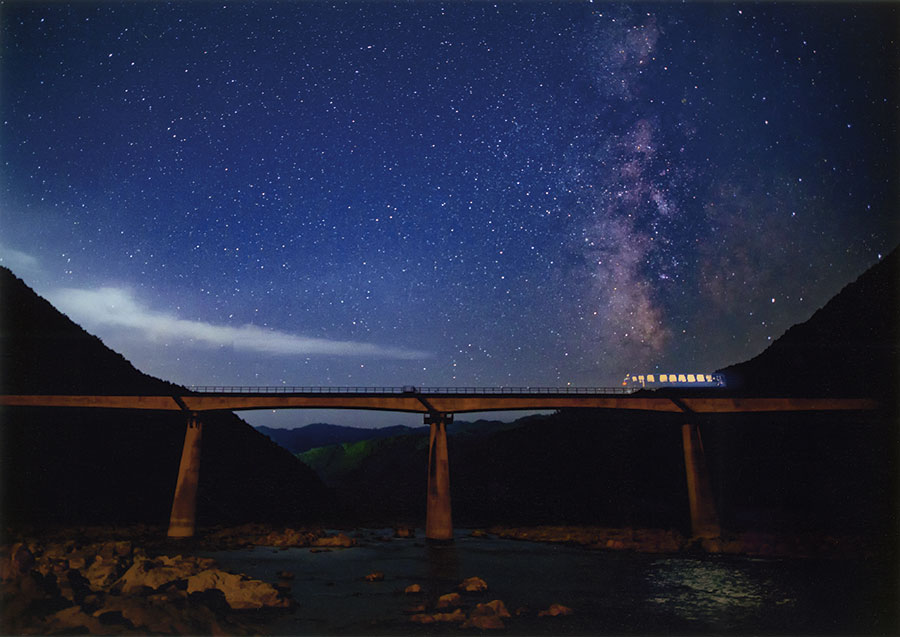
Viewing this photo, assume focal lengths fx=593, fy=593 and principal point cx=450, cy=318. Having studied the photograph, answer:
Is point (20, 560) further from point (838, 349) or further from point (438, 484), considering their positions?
point (838, 349)

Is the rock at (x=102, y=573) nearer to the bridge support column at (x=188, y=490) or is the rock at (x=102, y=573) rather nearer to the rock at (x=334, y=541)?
the rock at (x=334, y=541)

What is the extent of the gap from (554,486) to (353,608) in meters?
71.3

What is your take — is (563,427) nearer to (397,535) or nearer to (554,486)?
(554,486)

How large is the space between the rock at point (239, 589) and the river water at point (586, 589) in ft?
3.27

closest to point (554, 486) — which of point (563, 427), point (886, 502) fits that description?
point (563, 427)

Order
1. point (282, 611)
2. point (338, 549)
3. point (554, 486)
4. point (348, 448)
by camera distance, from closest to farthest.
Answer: point (282, 611)
point (338, 549)
point (554, 486)
point (348, 448)

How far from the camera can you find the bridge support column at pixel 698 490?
46812 mm

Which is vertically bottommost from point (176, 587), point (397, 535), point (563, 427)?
point (397, 535)

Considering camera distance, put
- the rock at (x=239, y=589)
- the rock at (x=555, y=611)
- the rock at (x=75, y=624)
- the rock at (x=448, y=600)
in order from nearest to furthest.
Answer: the rock at (x=75, y=624) → the rock at (x=239, y=589) → the rock at (x=555, y=611) → the rock at (x=448, y=600)

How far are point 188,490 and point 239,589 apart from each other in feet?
95.8

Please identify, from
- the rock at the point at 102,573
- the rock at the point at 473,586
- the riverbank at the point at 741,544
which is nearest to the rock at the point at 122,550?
the rock at the point at 102,573

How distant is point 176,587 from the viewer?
2061 centimetres

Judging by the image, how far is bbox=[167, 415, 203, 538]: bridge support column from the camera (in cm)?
4653

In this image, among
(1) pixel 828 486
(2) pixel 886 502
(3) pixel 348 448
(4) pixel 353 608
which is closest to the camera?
(4) pixel 353 608
